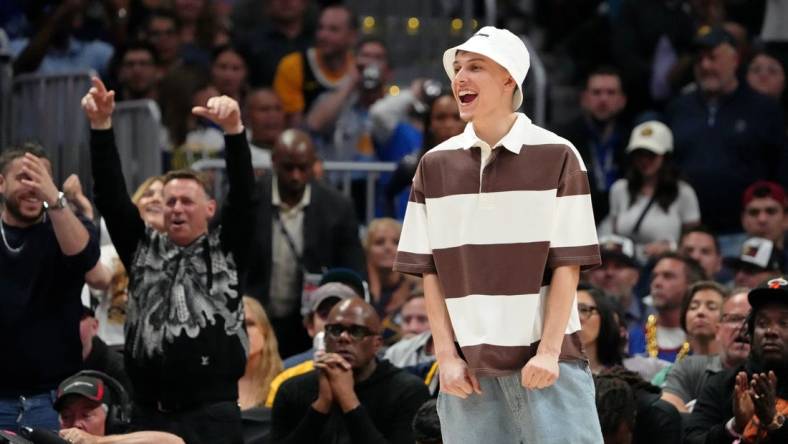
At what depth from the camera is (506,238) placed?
18.8ft

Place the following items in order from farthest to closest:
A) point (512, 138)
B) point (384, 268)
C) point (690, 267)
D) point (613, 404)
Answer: point (384, 268) < point (690, 267) < point (613, 404) < point (512, 138)

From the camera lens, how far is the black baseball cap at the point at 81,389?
312 inches

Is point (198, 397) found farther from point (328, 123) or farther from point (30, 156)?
point (328, 123)

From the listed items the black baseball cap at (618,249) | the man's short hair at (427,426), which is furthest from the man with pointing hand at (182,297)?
the black baseball cap at (618,249)

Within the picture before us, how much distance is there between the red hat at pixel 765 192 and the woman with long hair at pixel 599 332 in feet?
12.4

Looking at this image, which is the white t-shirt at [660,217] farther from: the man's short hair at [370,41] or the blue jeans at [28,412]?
the blue jeans at [28,412]

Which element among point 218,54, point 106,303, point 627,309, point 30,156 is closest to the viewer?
point 30,156

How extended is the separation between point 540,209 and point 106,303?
474 centimetres

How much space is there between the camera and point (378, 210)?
12906 millimetres

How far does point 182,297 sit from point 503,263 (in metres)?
2.73

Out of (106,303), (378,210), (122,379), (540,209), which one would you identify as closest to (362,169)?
(378,210)

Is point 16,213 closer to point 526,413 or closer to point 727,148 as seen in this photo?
point 526,413

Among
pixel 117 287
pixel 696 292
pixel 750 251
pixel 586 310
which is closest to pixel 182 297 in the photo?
pixel 117 287

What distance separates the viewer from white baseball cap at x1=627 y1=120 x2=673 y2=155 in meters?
12.7
